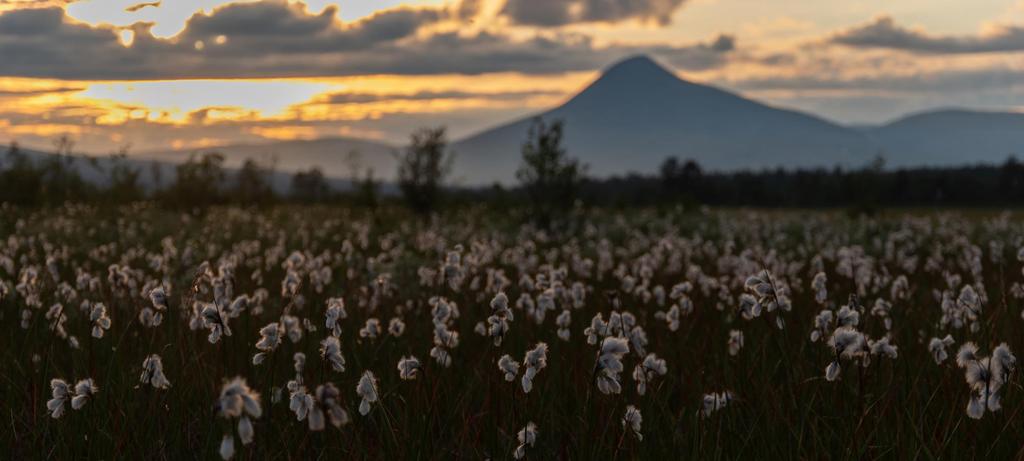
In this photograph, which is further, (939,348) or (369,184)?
(369,184)

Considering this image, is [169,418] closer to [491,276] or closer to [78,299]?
[491,276]

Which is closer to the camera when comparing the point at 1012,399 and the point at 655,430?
the point at 655,430

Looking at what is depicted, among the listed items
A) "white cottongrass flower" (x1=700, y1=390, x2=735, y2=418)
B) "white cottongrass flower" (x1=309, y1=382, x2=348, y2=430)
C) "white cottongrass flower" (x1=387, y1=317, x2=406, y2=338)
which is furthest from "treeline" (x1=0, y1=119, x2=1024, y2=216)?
"white cottongrass flower" (x1=309, y1=382, x2=348, y2=430)

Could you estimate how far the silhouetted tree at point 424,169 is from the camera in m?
29.1

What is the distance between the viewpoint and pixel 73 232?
1991cm

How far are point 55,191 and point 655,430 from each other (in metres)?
36.6

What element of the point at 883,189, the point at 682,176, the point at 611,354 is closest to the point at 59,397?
the point at 611,354

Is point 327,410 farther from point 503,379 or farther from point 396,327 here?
point 396,327

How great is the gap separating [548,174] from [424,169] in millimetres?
8451

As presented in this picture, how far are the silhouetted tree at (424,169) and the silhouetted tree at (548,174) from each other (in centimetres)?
742

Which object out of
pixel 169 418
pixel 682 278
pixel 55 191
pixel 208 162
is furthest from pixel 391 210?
pixel 169 418

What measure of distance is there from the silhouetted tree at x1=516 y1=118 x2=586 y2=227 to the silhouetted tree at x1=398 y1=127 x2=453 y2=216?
24.3ft

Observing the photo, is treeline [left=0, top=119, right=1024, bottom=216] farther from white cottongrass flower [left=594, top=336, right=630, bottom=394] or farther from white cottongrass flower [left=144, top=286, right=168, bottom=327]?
white cottongrass flower [left=594, top=336, right=630, bottom=394]

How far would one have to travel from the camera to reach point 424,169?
29.4 m
